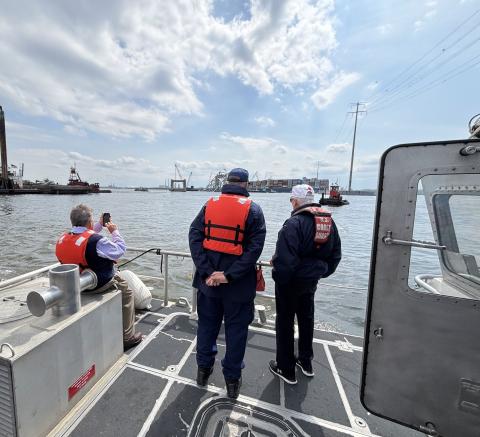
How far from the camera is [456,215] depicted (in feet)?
6.53

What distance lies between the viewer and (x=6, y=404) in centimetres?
156

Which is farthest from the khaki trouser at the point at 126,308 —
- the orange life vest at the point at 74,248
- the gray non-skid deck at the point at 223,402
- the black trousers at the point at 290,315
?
the black trousers at the point at 290,315

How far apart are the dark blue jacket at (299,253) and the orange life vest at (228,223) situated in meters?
0.35

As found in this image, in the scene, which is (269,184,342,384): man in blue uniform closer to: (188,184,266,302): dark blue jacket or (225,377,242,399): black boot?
(188,184,266,302): dark blue jacket

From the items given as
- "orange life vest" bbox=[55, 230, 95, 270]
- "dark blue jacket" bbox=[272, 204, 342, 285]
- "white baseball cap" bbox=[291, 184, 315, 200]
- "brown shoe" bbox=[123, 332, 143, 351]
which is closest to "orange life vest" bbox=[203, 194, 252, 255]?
"dark blue jacket" bbox=[272, 204, 342, 285]

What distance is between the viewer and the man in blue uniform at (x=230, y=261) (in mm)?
2057

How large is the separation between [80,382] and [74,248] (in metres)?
1.09

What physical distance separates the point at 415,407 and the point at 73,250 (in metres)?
2.84

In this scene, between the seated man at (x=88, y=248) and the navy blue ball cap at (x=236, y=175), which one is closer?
the navy blue ball cap at (x=236, y=175)

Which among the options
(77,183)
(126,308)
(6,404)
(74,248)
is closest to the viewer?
(6,404)

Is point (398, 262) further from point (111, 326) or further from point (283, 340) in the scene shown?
point (111, 326)

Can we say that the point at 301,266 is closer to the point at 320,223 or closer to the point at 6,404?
the point at 320,223

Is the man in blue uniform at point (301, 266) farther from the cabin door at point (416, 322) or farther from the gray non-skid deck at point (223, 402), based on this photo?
the cabin door at point (416, 322)

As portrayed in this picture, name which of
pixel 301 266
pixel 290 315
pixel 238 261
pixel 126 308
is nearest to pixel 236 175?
pixel 238 261
